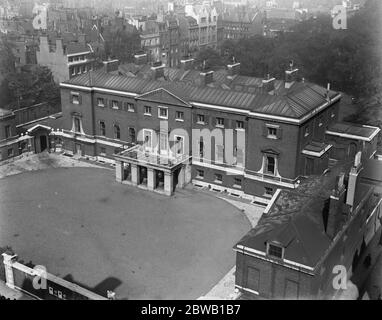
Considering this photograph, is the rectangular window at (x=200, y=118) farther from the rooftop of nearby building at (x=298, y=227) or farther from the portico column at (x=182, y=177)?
→ the rooftop of nearby building at (x=298, y=227)

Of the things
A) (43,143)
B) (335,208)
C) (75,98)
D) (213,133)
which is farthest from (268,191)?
(43,143)

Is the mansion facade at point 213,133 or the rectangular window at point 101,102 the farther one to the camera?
the rectangular window at point 101,102

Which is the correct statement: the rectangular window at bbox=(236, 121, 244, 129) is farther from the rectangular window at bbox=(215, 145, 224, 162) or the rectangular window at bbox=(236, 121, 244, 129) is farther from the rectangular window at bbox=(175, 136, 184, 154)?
the rectangular window at bbox=(175, 136, 184, 154)

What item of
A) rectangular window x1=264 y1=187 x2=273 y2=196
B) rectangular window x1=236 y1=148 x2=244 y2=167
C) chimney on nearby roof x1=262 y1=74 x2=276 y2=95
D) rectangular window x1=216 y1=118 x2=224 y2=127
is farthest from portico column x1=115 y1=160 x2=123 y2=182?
chimney on nearby roof x1=262 y1=74 x2=276 y2=95

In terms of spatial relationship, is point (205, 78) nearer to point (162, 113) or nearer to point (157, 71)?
point (162, 113)

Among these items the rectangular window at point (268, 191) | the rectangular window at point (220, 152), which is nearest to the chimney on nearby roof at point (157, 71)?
the rectangular window at point (220, 152)
